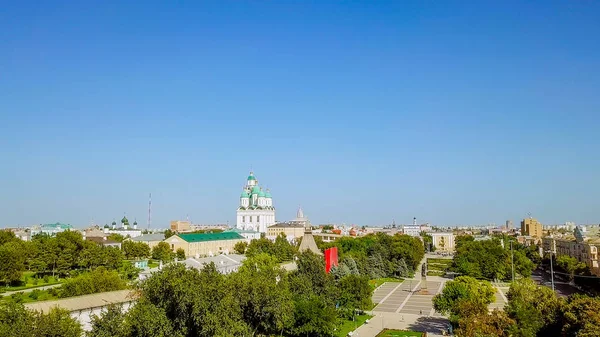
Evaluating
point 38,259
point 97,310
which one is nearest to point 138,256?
point 38,259

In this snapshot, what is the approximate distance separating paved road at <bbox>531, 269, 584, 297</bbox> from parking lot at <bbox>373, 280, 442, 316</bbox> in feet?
36.2

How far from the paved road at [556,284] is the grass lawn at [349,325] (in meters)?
20.6

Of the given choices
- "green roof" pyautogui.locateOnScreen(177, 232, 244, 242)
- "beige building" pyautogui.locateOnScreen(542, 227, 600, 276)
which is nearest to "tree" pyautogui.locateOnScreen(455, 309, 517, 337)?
"beige building" pyautogui.locateOnScreen(542, 227, 600, 276)

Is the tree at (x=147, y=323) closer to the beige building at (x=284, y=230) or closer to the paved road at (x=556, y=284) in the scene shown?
the paved road at (x=556, y=284)

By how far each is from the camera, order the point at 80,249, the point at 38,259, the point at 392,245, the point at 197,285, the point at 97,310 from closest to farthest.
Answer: the point at 197,285 → the point at 97,310 → the point at 38,259 → the point at 80,249 → the point at 392,245

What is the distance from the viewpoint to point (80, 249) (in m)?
54.3

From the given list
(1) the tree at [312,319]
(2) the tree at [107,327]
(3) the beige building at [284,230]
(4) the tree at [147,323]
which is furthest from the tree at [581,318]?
(3) the beige building at [284,230]

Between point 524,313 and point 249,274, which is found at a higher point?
point 249,274

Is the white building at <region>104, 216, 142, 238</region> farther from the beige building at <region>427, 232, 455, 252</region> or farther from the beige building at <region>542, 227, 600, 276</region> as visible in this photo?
the beige building at <region>542, 227, 600, 276</region>

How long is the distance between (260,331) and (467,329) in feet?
36.0

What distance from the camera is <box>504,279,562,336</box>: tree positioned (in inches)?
1025

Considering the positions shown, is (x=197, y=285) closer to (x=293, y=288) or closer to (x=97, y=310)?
(x=97, y=310)

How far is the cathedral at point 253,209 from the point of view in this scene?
388ft

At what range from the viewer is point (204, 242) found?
8706 centimetres
